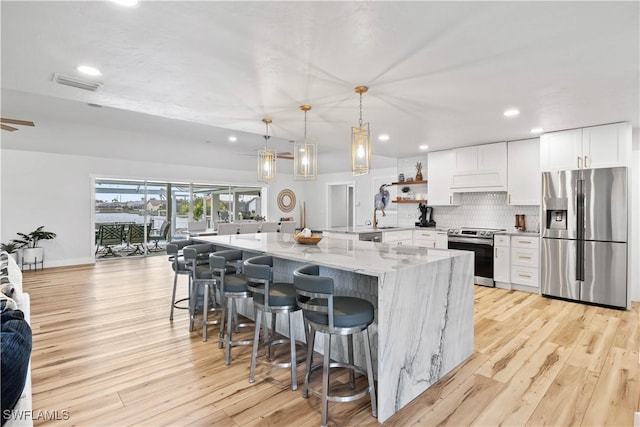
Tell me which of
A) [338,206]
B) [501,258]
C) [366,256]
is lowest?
[501,258]

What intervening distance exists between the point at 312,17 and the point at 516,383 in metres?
3.01

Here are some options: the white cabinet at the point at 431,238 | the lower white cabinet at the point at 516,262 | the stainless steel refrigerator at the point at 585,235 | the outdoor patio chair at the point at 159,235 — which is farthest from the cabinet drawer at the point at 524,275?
the outdoor patio chair at the point at 159,235

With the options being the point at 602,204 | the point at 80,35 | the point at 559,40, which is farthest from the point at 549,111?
the point at 80,35

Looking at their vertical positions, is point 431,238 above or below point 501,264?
above

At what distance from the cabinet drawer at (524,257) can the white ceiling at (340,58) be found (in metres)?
1.97

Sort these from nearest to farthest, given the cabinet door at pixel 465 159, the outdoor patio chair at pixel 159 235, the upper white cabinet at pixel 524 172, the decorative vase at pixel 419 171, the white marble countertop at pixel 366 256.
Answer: the white marble countertop at pixel 366 256
the upper white cabinet at pixel 524 172
the cabinet door at pixel 465 159
the decorative vase at pixel 419 171
the outdoor patio chair at pixel 159 235

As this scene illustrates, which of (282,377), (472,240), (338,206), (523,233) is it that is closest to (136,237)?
(338,206)

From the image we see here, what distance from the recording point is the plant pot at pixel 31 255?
6.68 meters

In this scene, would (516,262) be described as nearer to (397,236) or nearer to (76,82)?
(397,236)

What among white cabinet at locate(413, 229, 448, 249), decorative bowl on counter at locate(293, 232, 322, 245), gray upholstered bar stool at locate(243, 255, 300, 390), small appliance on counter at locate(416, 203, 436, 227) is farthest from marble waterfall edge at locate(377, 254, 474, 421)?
small appliance on counter at locate(416, 203, 436, 227)

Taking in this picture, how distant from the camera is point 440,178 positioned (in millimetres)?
→ 6395

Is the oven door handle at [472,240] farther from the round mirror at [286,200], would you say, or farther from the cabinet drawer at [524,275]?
the round mirror at [286,200]

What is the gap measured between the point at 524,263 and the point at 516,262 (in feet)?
0.37

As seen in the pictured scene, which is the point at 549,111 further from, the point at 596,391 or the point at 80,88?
the point at 80,88
